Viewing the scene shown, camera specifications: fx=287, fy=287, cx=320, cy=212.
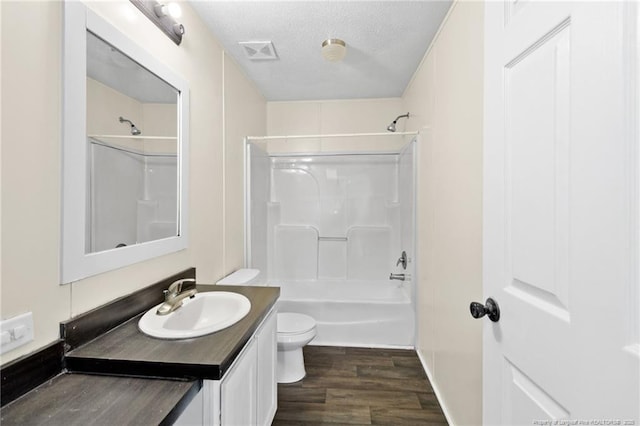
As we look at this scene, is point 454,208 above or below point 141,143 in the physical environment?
below

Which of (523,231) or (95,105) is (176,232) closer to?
(95,105)

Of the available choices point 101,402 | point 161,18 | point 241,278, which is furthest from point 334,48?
point 101,402

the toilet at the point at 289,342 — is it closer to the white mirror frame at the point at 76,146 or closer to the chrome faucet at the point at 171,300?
the chrome faucet at the point at 171,300

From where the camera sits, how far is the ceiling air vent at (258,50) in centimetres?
209

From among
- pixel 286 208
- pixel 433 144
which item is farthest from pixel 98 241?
pixel 286 208

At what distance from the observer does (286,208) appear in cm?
361

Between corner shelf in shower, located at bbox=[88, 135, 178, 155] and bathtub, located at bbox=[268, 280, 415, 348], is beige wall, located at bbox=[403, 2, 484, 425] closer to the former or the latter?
bathtub, located at bbox=[268, 280, 415, 348]

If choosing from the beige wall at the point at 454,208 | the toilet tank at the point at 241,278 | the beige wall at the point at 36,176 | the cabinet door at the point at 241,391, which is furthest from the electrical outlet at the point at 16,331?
the beige wall at the point at 454,208

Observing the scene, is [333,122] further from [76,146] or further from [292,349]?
[76,146]

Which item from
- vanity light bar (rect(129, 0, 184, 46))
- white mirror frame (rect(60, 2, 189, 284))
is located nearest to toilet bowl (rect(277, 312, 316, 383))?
white mirror frame (rect(60, 2, 189, 284))

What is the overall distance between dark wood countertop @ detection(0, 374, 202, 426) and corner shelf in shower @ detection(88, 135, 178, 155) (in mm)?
822

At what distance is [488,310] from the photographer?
0.95 m

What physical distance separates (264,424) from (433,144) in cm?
202

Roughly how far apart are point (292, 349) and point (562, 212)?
6.48 ft
